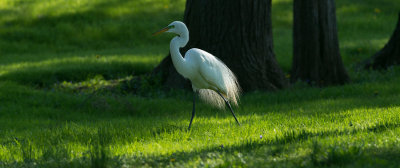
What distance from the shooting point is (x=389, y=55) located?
38.8 ft

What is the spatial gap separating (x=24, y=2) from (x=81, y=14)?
11.3ft

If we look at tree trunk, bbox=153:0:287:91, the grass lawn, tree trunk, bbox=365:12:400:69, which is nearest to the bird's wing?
the grass lawn

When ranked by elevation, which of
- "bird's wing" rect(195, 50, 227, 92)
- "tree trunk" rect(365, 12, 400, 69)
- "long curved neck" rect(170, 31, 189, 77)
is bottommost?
"tree trunk" rect(365, 12, 400, 69)

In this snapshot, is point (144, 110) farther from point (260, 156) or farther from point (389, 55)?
point (389, 55)

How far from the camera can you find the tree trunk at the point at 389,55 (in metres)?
11.7

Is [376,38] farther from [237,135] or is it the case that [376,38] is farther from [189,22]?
[237,135]

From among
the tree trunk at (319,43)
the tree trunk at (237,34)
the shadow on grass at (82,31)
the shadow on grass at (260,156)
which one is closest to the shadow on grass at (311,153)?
the shadow on grass at (260,156)

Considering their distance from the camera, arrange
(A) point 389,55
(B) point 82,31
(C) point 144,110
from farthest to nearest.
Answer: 1. (B) point 82,31
2. (A) point 389,55
3. (C) point 144,110

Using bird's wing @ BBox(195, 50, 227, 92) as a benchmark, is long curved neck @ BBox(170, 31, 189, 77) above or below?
above

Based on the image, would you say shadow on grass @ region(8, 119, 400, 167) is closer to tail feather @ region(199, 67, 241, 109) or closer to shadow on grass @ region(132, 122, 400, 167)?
shadow on grass @ region(132, 122, 400, 167)

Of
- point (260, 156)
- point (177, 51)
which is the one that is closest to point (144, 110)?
point (177, 51)

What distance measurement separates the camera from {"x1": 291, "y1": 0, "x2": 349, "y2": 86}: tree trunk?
10.5m

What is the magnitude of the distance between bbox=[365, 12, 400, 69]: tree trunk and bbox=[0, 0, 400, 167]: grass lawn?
47cm

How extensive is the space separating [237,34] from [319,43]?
2386mm
